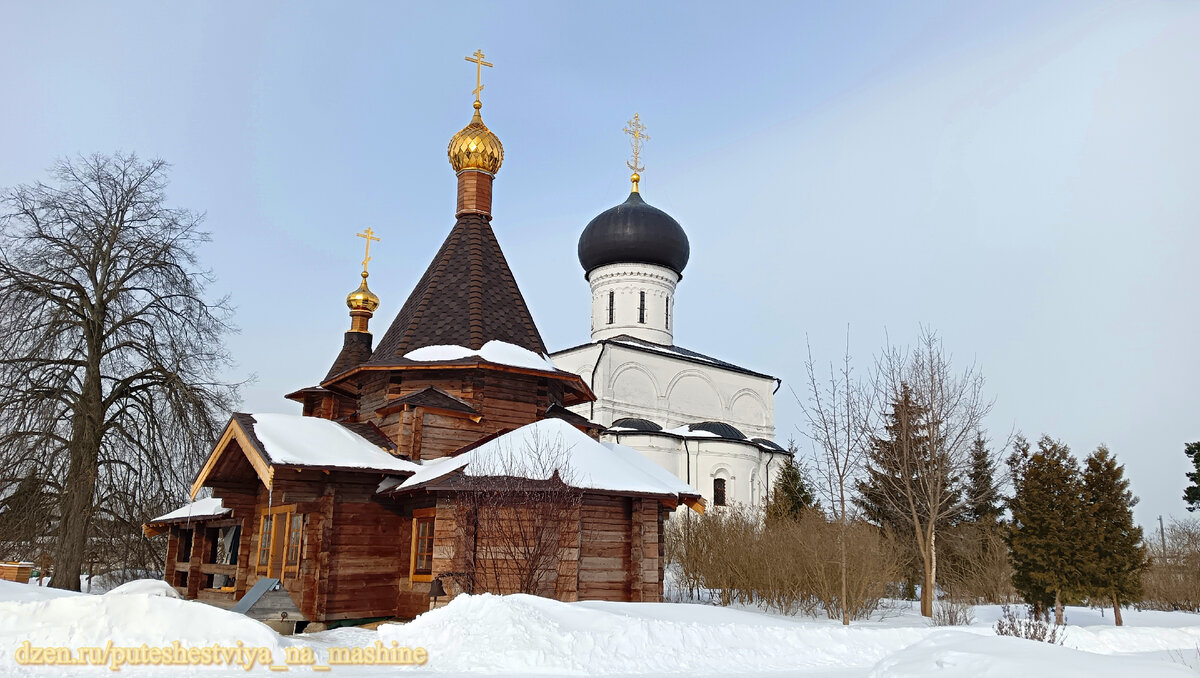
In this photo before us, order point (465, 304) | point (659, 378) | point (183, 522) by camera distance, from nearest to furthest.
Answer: point (465, 304)
point (183, 522)
point (659, 378)

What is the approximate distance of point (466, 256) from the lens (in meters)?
16.5

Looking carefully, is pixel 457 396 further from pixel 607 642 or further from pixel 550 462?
pixel 607 642

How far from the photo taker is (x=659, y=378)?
3203 centimetres

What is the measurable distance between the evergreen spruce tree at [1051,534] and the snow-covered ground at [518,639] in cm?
563

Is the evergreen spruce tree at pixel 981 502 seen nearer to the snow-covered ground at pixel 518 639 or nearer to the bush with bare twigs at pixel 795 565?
the bush with bare twigs at pixel 795 565

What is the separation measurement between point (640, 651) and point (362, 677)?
282 cm

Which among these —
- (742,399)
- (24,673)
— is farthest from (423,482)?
(742,399)

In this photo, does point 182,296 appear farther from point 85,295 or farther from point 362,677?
point 362,677

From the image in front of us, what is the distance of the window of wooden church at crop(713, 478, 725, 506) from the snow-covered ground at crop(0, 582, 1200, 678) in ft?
62.6

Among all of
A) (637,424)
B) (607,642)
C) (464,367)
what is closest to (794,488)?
(637,424)

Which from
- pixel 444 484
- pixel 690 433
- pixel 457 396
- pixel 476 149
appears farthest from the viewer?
pixel 690 433

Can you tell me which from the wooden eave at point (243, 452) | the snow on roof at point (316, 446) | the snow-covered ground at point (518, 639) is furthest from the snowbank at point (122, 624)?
the snow on roof at point (316, 446)

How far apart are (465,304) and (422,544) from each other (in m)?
4.46

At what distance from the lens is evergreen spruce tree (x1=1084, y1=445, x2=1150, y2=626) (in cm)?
1598
